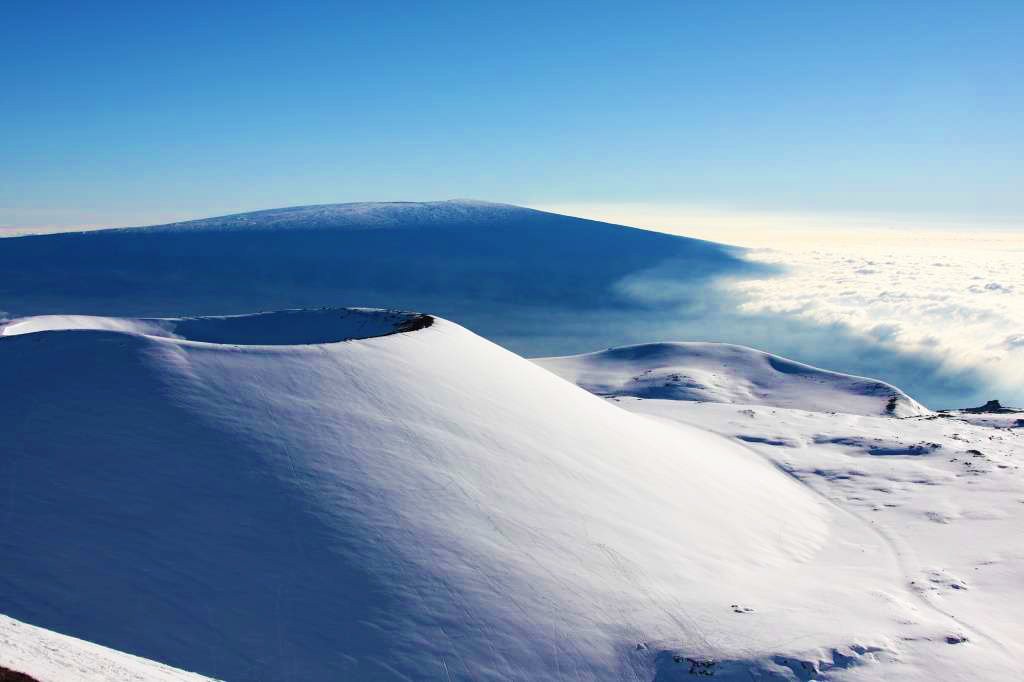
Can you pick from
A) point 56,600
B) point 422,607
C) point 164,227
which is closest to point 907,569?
point 422,607

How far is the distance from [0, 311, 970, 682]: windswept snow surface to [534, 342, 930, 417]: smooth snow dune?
3068 centimetres

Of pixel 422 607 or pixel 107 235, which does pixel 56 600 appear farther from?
pixel 107 235

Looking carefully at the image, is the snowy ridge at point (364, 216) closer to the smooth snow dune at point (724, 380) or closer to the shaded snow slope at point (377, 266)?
the shaded snow slope at point (377, 266)

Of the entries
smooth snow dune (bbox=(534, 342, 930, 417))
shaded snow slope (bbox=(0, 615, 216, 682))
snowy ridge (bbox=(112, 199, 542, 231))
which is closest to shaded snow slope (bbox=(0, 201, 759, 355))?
snowy ridge (bbox=(112, 199, 542, 231))

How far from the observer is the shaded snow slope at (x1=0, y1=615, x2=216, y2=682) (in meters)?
7.03

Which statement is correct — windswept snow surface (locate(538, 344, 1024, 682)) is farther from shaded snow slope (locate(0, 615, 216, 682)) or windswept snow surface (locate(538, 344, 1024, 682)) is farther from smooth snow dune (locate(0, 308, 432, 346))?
smooth snow dune (locate(0, 308, 432, 346))

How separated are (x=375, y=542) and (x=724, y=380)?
4549 centimetres

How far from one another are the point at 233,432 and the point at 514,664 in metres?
7.25

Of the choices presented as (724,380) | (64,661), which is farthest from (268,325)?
(724,380)

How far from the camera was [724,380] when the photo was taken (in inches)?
2165

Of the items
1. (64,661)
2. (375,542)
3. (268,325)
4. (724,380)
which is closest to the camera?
(64,661)

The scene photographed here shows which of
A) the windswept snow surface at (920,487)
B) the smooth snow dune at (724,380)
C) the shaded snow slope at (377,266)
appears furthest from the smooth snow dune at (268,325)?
the shaded snow slope at (377,266)

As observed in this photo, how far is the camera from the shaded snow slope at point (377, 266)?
447 feet

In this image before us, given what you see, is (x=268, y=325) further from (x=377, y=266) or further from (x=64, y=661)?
(x=377, y=266)
